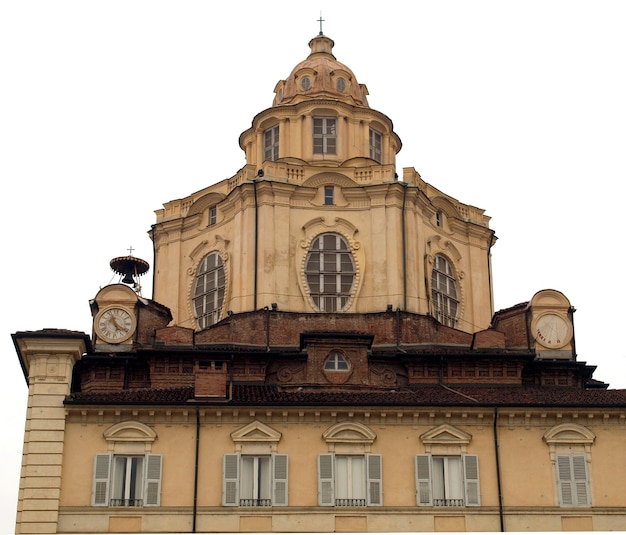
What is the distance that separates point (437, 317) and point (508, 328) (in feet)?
15.7

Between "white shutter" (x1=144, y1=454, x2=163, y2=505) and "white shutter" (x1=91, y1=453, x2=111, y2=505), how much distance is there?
52.4 inches

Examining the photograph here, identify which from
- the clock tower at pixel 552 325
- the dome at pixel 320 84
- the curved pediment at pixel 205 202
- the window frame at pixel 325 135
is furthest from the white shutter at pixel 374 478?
the dome at pixel 320 84

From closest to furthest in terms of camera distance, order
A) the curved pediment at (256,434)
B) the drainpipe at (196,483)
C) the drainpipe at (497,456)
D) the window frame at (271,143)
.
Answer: the drainpipe at (196,483) → the drainpipe at (497,456) → the curved pediment at (256,434) → the window frame at (271,143)

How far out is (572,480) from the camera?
41750 millimetres

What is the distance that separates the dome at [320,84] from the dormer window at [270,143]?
69.6 inches

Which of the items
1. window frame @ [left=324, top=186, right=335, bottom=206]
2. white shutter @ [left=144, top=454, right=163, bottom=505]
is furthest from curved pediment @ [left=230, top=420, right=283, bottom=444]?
window frame @ [left=324, top=186, right=335, bottom=206]

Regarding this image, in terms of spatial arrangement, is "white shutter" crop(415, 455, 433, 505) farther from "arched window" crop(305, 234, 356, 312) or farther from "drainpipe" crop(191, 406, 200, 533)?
"arched window" crop(305, 234, 356, 312)

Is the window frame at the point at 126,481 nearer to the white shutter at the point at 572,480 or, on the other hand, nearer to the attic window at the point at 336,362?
the attic window at the point at 336,362

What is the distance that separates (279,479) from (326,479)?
1.63 metres

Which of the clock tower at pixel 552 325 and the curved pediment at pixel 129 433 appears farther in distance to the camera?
the clock tower at pixel 552 325

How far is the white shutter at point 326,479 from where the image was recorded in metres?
40.9

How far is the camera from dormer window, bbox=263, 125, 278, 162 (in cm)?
6475

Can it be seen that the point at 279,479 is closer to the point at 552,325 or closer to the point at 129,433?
the point at 129,433

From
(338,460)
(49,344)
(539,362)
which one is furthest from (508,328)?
(49,344)
